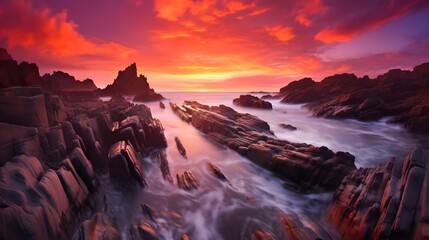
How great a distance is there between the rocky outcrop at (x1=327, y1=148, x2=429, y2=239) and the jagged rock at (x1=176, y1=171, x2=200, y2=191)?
6.54 meters

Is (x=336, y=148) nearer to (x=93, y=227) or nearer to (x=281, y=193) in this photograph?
(x=281, y=193)

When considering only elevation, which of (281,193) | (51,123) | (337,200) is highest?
(51,123)

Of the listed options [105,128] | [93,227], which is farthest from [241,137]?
[93,227]

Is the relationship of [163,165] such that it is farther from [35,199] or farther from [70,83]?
[70,83]

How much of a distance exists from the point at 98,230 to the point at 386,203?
8.94m

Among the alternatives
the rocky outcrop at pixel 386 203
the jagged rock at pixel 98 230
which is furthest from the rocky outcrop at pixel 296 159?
the jagged rock at pixel 98 230

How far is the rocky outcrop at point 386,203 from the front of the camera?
566 centimetres

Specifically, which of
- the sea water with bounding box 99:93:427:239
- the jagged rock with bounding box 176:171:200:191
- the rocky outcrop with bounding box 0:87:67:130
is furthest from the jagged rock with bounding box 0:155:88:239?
the jagged rock with bounding box 176:171:200:191

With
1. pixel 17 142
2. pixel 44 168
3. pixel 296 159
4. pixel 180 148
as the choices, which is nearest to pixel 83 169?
pixel 44 168

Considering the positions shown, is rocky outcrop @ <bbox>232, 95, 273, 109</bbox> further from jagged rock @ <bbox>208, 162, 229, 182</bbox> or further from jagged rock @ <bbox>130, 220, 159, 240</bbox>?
jagged rock @ <bbox>130, 220, 159, 240</bbox>

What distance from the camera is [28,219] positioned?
510 cm

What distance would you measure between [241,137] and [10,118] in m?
14.5

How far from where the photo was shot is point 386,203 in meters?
6.51

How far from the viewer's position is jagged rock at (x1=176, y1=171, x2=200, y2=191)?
36.6ft
